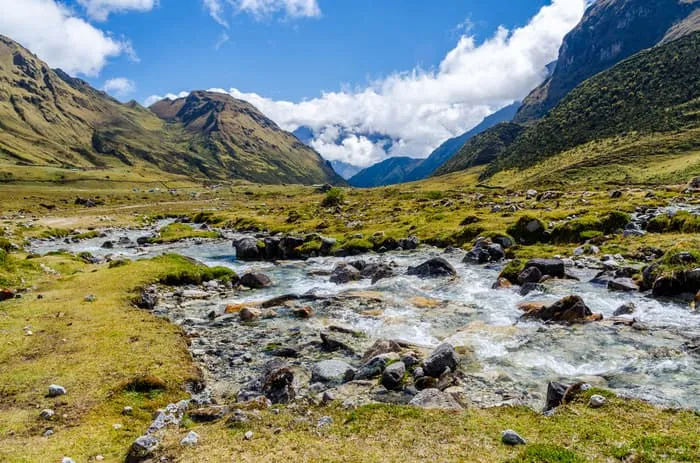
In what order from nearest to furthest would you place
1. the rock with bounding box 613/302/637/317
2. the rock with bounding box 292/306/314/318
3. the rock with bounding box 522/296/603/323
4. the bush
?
the rock with bounding box 522/296/603/323, the rock with bounding box 613/302/637/317, the rock with bounding box 292/306/314/318, the bush

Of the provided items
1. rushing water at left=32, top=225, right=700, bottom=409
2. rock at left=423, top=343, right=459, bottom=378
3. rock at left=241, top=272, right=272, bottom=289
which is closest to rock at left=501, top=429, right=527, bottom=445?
rushing water at left=32, top=225, right=700, bottom=409

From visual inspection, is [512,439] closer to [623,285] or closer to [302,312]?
[302,312]

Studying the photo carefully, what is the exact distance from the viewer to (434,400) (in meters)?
14.9

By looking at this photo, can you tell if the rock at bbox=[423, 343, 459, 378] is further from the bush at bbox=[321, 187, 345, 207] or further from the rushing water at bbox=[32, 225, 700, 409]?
the bush at bbox=[321, 187, 345, 207]

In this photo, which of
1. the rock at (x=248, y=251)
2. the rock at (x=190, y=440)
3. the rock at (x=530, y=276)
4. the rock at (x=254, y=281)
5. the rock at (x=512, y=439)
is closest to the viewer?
the rock at (x=512, y=439)

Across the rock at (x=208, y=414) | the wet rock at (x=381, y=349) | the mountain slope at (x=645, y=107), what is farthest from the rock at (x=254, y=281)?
Answer: the mountain slope at (x=645, y=107)

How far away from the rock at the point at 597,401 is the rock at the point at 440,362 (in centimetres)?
564

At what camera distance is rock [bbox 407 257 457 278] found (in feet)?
125

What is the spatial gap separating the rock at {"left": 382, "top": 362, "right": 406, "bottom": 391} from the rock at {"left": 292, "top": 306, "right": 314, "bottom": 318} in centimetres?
1247

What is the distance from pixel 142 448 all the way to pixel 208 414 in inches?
104

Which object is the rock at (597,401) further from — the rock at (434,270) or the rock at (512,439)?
the rock at (434,270)

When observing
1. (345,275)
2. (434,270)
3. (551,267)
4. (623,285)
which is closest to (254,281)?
(345,275)

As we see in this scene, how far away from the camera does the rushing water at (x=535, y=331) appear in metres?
16.8

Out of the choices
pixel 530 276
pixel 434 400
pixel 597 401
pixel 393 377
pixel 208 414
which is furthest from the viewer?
pixel 530 276
